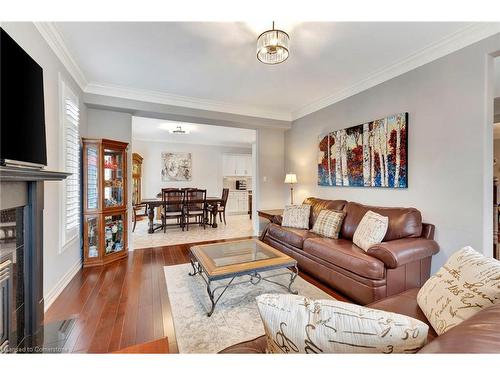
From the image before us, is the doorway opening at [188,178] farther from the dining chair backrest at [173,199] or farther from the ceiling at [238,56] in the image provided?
the ceiling at [238,56]

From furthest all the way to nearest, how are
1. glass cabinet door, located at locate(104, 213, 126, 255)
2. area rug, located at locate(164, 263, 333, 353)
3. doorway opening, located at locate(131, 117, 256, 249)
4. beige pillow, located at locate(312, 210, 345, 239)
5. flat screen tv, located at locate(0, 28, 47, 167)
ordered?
doorway opening, located at locate(131, 117, 256, 249) < glass cabinet door, located at locate(104, 213, 126, 255) < beige pillow, located at locate(312, 210, 345, 239) < area rug, located at locate(164, 263, 333, 353) < flat screen tv, located at locate(0, 28, 47, 167)

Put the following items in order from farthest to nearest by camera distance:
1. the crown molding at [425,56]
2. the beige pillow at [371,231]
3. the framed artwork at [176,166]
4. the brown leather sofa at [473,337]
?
1. the framed artwork at [176,166]
2. the beige pillow at [371,231]
3. the crown molding at [425,56]
4. the brown leather sofa at [473,337]

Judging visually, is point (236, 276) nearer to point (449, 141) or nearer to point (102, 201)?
Result: point (102, 201)

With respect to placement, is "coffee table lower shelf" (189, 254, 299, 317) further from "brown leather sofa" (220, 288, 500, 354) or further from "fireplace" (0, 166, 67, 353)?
"brown leather sofa" (220, 288, 500, 354)

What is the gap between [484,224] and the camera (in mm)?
2090

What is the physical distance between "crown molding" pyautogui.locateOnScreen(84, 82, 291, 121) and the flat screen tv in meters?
1.97

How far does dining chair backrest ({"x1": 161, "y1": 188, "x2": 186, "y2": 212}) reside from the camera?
215 inches

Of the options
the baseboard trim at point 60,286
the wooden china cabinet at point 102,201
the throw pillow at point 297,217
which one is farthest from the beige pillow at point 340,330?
the wooden china cabinet at point 102,201

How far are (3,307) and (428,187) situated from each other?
370cm

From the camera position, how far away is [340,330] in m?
0.65

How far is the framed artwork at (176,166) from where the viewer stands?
7461mm

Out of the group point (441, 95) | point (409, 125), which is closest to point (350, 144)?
point (409, 125)

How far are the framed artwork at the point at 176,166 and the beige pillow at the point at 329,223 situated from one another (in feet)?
18.3

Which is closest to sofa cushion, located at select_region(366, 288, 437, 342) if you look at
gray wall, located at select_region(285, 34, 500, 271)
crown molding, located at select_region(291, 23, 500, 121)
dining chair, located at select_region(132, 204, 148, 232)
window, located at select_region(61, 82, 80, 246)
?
gray wall, located at select_region(285, 34, 500, 271)
